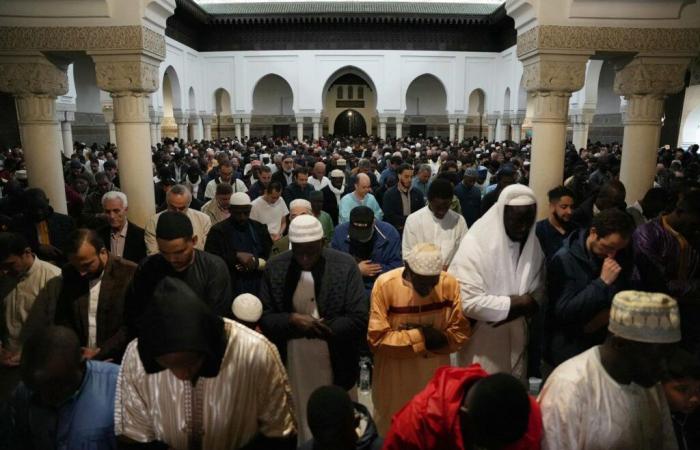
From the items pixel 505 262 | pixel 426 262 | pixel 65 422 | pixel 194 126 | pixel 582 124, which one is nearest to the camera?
pixel 65 422

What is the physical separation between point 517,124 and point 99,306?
860 inches

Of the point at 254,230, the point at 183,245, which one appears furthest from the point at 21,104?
the point at 183,245

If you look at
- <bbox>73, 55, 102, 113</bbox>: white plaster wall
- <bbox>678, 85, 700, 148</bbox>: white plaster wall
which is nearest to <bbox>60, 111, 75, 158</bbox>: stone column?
<bbox>73, 55, 102, 113</bbox>: white plaster wall

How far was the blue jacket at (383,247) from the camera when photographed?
3475mm

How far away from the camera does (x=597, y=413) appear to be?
5.21 ft

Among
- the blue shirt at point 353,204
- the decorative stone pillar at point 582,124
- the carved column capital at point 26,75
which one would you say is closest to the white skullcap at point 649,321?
the blue shirt at point 353,204

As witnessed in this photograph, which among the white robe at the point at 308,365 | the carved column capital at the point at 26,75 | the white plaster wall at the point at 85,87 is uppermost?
the white plaster wall at the point at 85,87

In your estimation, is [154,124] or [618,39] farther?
[154,124]

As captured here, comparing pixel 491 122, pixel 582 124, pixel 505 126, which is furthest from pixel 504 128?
pixel 582 124

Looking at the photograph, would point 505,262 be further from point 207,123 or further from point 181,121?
point 207,123

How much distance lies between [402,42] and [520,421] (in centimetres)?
2426

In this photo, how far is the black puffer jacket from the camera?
2496 millimetres

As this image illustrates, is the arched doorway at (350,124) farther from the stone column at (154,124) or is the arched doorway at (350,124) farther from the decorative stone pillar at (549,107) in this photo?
the decorative stone pillar at (549,107)

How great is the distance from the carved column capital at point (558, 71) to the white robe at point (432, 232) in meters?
2.80
